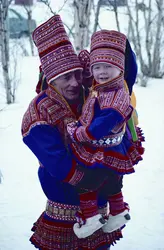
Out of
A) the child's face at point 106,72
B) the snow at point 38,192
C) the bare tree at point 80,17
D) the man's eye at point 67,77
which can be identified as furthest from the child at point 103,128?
the bare tree at point 80,17

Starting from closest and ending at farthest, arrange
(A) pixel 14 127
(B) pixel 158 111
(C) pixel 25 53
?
1. (A) pixel 14 127
2. (B) pixel 158 111
3. (C) pixel 25 53

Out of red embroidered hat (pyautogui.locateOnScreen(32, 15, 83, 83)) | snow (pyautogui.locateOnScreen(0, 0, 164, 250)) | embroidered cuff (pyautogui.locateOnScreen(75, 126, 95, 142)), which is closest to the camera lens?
embroidered cuff (pyautogui.locateOnScreen(75, 126, 95, 142))

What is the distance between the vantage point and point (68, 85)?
1.55 meters

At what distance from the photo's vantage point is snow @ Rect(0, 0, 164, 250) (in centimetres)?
289

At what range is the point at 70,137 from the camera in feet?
4.96

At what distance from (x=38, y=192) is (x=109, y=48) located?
2632 mm

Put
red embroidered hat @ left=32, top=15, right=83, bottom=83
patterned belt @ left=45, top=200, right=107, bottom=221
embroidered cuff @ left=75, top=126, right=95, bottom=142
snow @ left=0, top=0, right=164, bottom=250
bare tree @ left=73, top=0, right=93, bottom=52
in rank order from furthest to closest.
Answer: bare tree @ left=73, top=0, right=93, bottom=52 < snow @ left=0, top=0, right=164, bottom=250 < patterned belt @ left=45, top=200, right=107, bottom=221 < red embroidered hat @ left=32, top=15, right=83, bottom=83 < embroidered cuff @ left=75, top=126, right=95, bottom=142

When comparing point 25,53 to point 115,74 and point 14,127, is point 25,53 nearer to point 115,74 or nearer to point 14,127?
point 14,127

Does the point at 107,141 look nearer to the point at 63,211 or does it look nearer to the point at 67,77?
the point at 67,77

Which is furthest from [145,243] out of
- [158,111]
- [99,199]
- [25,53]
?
[25,53]

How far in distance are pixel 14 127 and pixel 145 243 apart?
3870 mm

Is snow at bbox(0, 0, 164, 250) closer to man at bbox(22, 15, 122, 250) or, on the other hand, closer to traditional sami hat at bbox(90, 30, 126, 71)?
man at bbox(22, 15, 122, 250)

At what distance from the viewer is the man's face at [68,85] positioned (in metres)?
1.54

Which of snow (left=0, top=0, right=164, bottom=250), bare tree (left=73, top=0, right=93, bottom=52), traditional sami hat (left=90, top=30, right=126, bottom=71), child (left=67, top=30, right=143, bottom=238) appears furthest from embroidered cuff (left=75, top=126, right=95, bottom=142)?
bare tree (left=73, top=0, right=93, bottom=52)
